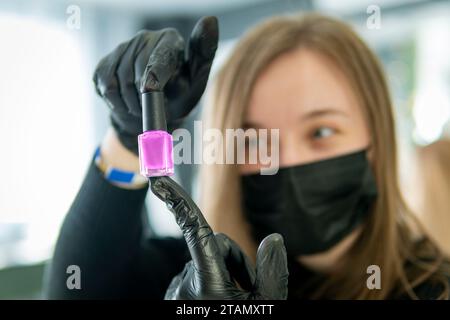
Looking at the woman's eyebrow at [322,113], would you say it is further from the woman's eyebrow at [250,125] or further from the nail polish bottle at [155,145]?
the nail polish bottle at [155,145]

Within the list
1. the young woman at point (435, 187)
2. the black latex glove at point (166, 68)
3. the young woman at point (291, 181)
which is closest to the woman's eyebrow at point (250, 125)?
the young woman at point (291, 181)

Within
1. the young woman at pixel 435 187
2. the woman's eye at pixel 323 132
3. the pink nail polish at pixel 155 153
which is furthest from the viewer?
the young woman at pixel 435 187

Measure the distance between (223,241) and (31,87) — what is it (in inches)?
13.6

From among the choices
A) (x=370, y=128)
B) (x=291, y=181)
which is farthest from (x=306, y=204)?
(x=370, y=128)

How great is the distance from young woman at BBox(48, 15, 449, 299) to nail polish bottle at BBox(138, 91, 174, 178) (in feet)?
0.22

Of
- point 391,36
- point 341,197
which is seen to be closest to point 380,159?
point 341,197

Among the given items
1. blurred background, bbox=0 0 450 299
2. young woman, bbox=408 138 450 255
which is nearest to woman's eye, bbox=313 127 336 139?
blurred background, bbox=0 0 450 299

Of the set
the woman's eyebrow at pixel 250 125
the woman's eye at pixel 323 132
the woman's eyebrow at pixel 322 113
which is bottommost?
the woman's eye at pixel 323 132

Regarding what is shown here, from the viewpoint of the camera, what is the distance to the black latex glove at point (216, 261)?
0.37 meters

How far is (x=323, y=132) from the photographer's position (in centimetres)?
60

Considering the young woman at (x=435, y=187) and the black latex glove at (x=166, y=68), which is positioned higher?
the black latex glove at (x=166, y=68)

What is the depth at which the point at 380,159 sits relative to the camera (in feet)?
2.05

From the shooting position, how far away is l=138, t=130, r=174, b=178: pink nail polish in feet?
1.20
